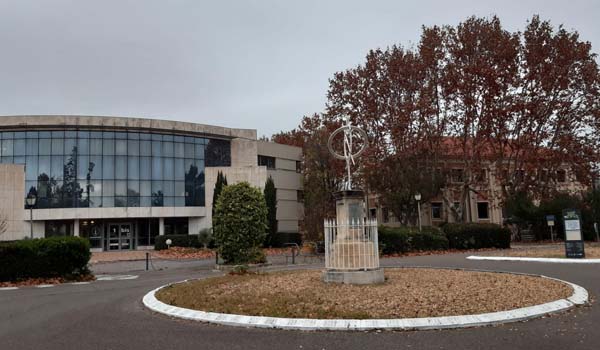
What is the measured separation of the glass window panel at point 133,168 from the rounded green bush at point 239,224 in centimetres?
2232

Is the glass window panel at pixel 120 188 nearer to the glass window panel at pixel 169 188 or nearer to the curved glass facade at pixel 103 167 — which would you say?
the curved glass facade at pixel 103 167

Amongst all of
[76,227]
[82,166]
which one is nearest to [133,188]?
[82,166]

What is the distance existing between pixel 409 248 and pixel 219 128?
79.5 feet

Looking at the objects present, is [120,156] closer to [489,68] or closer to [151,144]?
[151,144]

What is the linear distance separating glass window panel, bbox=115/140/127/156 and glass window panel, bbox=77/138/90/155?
2.26 m

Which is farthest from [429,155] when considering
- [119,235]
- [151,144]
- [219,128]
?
[119,235]

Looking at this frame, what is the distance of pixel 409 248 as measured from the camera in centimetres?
2633

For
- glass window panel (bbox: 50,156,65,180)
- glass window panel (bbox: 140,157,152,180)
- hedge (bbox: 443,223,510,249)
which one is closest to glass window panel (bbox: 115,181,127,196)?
glass window panel (bbox: 140,157,152,180)

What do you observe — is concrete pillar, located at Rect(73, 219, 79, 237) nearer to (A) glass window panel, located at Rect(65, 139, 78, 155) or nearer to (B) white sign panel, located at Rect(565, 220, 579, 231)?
(A) glass window panel, located at Rect(65, 139, 78, 155)

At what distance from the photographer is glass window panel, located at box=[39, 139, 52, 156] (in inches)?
1538

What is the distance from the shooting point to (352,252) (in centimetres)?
1220

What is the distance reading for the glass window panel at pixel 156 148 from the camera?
41.7m

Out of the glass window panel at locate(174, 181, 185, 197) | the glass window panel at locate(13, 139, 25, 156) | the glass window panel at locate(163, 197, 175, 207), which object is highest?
the glass window panel at locate(13, 139, 25, 156)

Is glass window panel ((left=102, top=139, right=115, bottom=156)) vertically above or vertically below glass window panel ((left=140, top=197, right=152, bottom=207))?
above
